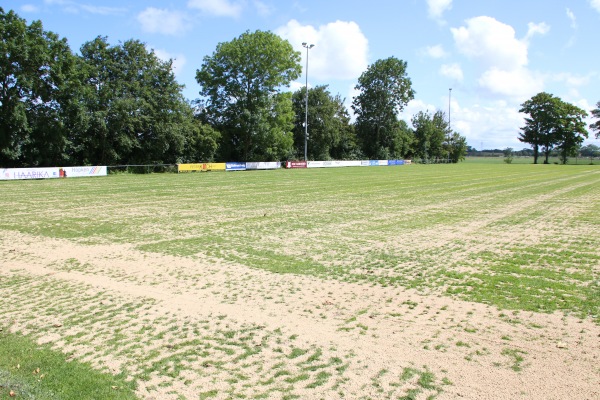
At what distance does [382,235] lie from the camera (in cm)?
1213

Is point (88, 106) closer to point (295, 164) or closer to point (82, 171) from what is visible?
point (82, 171)

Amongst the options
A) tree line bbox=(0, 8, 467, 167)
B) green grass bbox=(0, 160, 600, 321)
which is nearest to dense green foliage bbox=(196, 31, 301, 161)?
tree line bbox=(0, 8, 467, 167)

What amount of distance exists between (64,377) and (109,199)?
728 inches

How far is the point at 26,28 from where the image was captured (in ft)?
143

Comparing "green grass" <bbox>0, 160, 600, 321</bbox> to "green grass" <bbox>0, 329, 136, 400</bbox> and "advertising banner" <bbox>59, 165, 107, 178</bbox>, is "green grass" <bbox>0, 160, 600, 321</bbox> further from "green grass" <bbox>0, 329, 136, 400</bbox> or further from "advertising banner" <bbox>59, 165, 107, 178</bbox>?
"advertising banner" <bbox>59, 165, 107, 178</bbox>

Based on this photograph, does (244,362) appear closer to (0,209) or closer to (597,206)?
(0,209)

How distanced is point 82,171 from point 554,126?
355ft

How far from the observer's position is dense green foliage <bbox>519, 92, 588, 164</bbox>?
10906 cm

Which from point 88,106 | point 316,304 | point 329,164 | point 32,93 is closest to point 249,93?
point 329,164

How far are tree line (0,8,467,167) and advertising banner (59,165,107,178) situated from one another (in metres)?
5.29

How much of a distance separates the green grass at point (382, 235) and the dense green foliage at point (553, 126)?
10132 centimetres

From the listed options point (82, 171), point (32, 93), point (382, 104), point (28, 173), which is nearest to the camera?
point (28, 173)

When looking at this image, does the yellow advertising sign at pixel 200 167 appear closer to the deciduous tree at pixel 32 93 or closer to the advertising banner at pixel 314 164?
the deciduous tree at pixel 32 93

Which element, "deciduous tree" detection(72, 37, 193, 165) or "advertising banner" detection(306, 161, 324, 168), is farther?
"advertising banner" detection(306, 161, 324, 168)
